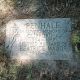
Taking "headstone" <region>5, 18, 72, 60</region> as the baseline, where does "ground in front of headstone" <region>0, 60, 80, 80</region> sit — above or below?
below

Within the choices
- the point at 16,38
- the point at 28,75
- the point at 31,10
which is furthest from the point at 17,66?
the point at 31,10

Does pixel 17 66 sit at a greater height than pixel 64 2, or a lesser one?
lesser

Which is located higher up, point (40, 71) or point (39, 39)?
point (39, 39)

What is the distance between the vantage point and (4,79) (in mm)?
4262

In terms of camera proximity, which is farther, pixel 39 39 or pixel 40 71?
pixel 39 39

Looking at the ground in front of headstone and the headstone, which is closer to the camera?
the ground in front of headstone

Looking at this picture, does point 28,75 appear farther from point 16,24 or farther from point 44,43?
point 16,24

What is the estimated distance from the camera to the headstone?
459cm

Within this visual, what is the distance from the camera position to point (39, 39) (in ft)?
15.4

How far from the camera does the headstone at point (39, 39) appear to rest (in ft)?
15.1

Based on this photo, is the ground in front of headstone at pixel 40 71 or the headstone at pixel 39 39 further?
the headstone at pixel 39 39

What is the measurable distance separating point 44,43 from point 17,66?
638 mm

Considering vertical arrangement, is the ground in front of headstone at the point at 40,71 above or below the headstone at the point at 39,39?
below

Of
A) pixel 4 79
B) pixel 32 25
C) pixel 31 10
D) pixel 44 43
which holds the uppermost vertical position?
pixel 31 10
